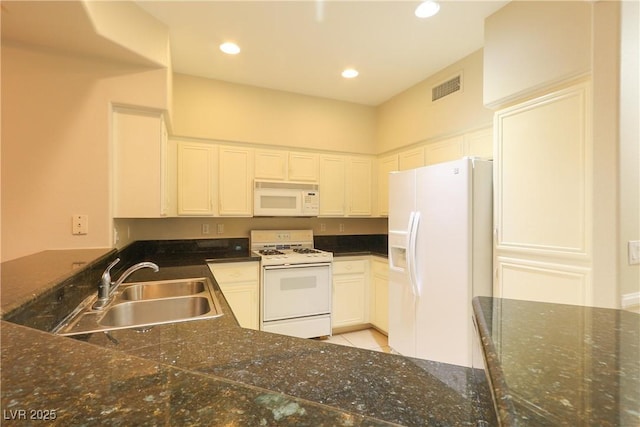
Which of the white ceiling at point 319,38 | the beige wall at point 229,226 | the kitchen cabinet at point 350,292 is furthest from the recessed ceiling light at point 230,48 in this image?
the kitchen cabinet at point 350,292

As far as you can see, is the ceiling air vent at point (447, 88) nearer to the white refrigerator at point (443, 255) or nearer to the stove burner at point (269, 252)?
the white refrigerator at point (443, 255)

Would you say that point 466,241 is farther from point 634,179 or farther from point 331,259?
point 331,259

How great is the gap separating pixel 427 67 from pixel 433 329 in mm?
2383

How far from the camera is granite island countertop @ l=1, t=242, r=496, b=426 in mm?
357

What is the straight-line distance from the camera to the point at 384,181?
3689 mm

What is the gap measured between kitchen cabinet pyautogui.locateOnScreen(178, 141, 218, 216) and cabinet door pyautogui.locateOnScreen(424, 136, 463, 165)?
2232 mm

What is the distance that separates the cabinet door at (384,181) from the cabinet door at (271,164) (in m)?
1.27

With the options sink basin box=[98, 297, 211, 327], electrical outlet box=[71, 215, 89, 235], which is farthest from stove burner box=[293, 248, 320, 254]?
electrical outlet box=[71, 215, 89, 235]

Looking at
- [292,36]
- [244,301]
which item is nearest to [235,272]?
[244,301]

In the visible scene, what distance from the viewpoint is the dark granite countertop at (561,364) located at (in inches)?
17.0

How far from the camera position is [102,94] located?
1905mm

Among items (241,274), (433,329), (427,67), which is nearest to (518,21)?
(427,67)

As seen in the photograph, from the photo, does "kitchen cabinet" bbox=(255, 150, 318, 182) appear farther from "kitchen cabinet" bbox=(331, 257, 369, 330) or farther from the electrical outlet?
the electrical outlet

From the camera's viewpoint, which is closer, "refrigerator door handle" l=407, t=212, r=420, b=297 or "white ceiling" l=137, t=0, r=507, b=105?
"white ceiling" l=137, t=0, r=507, b=105
